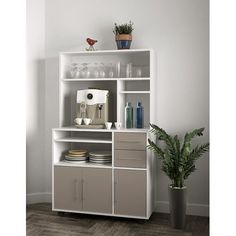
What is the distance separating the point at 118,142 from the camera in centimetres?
346

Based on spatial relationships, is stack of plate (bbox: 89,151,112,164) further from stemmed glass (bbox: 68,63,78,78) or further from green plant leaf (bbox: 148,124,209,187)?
stemmed glass (bbox: 68,63,78,78)

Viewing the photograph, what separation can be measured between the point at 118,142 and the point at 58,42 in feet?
4.82

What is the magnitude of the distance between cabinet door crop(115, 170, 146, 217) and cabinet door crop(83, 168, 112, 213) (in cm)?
8

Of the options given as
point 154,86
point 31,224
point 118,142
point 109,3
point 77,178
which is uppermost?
point 109,3

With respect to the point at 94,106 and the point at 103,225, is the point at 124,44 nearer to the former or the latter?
the point at 94,106

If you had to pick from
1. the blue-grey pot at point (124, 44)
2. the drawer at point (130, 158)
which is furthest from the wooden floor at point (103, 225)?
the blue-grey pot at point (124, 44)

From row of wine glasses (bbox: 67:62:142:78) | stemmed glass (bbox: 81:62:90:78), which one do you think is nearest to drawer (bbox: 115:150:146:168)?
row of wine glasses (bbox: 67:62:142:78)

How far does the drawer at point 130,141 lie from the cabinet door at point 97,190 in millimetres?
295

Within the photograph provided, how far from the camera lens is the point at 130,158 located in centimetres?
341

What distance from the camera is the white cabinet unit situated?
3.40 metres

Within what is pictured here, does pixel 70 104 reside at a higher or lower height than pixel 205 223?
higher
